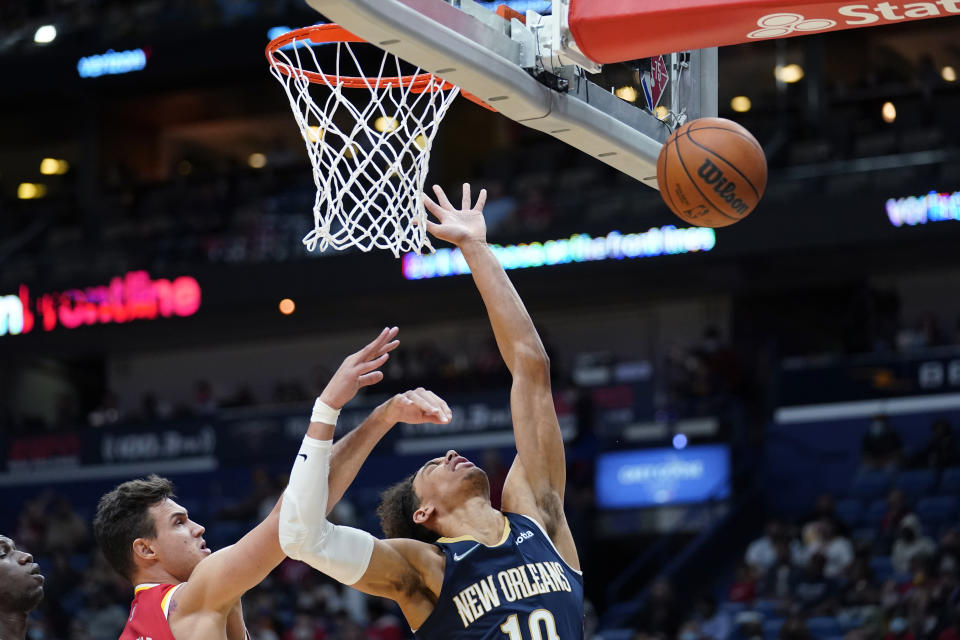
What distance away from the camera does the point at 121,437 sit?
54.4 ft

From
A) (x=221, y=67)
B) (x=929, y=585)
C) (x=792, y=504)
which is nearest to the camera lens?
(x=929, y=585)

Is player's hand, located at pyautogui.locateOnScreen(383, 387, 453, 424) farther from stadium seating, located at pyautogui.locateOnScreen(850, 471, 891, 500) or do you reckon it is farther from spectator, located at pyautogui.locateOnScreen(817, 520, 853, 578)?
stadium seating, located at pyautogui.locateOnScreen(850, 471, 891, 500)

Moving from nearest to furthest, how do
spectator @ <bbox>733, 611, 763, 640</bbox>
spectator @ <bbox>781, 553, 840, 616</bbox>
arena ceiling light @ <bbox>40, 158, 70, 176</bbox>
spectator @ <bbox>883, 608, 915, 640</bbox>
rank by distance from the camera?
spectator @ <bbox>883, 608, 915, 640</bbox>
spectator @ <bbox>733, 611, 763, 640</bbox>
spectator @ <bbox>781, 553, 840, 616</bbox>
arena ceiling light @ <bbox>40, 158, 70, 176</bbox>

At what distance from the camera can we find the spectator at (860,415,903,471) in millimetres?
12930

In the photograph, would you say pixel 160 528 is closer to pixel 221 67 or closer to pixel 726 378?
pixel 726 378

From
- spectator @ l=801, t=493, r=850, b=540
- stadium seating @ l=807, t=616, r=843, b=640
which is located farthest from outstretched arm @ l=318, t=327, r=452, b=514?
spectator @ l=801, t=493, r=850, b=540

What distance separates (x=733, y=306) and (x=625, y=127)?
13217mm

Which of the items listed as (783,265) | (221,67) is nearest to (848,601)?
(783,265)

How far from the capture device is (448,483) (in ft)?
12.7

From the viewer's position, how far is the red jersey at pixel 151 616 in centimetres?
366

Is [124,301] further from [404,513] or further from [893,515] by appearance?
[404,513]

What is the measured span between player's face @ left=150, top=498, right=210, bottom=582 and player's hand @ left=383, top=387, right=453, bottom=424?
652 millimetres

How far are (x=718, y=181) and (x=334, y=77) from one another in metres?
1.96

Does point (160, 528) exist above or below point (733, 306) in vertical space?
below
